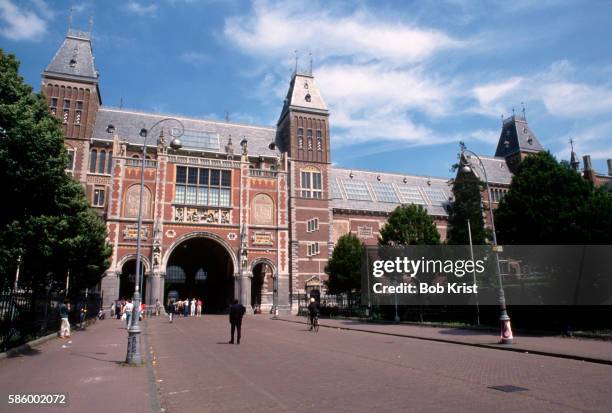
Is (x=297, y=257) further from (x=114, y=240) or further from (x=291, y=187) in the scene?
(x=114, y=240)

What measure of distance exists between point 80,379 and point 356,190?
59.5 metres

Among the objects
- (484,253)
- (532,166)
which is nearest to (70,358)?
(532,166)

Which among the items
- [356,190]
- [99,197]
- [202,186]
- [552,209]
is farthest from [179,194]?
[552,209]

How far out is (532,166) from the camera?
2516cm

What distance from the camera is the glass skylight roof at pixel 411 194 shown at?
7138 centimetres

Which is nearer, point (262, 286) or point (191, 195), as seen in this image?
point (191, 195)

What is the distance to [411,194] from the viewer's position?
2862 inches

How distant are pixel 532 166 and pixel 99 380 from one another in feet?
Answer: 78.1

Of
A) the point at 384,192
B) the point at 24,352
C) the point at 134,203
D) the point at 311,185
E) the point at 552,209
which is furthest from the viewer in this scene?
the point at 384,192

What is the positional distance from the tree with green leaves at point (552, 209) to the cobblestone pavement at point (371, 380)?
9227 mm

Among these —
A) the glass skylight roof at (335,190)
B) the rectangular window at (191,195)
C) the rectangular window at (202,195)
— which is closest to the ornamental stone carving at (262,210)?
the rectangular window at (202,195)

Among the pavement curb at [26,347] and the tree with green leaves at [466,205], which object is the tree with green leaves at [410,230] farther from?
the pavement curb at [26,347]

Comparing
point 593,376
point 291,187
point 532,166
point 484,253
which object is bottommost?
point 593,376

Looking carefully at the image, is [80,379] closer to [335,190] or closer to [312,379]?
[312,379]
